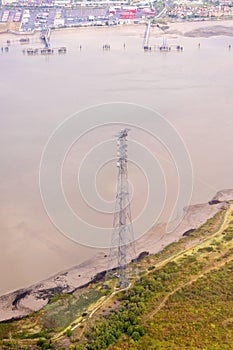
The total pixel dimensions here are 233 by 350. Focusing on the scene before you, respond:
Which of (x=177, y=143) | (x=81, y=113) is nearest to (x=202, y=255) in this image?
(x=177, y=143)

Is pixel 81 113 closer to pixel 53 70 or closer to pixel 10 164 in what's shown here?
pixel 10 164

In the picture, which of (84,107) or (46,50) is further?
(46,50)

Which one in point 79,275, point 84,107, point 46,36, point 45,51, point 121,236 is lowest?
point 79,275

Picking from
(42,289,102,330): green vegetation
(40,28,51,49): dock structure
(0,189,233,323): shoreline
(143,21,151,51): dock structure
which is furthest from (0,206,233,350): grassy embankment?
(40,28,51,49): dock structure

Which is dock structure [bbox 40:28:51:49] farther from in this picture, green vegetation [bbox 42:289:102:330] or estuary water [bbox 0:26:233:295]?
green vegetation [bbox 42:289:102:330]

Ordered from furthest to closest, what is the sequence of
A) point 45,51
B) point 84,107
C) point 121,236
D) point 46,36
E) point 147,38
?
point 46,36 < point 147,38 < point 45,51 < point 84,107 < point 121,236

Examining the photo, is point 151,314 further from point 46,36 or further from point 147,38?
point 46,36

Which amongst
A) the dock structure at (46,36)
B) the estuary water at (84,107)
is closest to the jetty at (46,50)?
the dock structure at (46,36)

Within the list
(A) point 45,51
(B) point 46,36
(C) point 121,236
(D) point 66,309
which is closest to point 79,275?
(C) point 121,236
